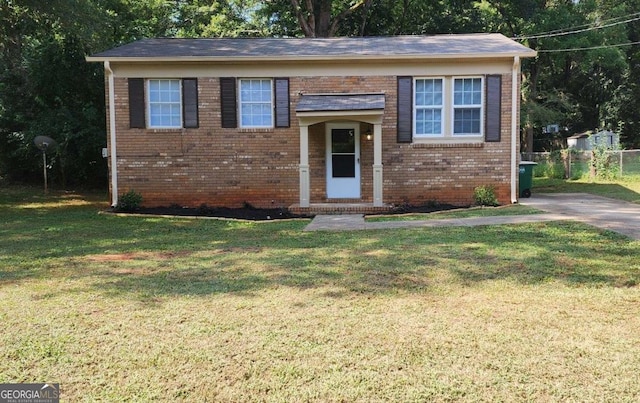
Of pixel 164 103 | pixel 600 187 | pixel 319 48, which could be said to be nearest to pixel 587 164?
pixel 600 187

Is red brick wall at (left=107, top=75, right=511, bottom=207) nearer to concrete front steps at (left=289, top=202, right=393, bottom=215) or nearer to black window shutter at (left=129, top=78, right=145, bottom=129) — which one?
black window shutter at (left=129, top=78, right=145, bottom=129)

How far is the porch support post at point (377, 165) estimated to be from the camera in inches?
467

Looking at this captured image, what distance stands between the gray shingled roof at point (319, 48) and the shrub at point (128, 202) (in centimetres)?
322

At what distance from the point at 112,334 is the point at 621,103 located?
3544 cm

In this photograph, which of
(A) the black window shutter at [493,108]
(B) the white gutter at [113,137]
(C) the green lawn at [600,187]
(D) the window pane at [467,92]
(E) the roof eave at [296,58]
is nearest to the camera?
(E) the roof eave at [296,58]

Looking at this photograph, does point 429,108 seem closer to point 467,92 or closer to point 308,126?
point 467,92

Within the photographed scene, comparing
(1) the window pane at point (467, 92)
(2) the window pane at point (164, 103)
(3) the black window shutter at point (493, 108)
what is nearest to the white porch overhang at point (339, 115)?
(1) the window pane at point (467, 92)

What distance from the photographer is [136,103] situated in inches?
492

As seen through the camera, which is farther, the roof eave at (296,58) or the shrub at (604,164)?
the shrub at (604,164)

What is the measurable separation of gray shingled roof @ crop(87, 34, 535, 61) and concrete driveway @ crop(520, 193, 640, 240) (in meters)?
3.55

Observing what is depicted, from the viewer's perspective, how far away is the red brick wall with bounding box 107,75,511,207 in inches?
492

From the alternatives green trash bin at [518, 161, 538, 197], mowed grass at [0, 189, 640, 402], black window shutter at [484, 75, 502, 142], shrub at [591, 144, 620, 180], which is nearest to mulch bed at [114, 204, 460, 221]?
black window shutter at [484, 75, 502, 142]

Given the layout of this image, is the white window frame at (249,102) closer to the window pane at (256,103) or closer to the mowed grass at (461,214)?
the window pane at (256,103)

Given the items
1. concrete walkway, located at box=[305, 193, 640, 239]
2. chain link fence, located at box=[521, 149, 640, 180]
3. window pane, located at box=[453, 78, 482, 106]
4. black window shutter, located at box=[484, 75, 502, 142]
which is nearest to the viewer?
concrete walkway, located at box=[305, 193, 640, 239]
